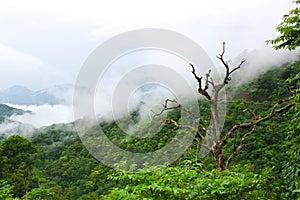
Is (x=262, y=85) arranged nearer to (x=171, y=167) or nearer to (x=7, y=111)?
(x=171, y=167)

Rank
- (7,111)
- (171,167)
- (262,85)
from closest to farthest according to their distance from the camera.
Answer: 1. (171,167)
2. (262,85)
3. (7,111)

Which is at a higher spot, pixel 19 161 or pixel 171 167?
pixel 19 161

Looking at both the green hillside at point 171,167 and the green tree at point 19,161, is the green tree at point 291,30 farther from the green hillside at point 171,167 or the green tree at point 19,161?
the green tree at point 19,161

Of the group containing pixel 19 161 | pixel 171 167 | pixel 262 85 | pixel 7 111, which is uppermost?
pixel 7 111

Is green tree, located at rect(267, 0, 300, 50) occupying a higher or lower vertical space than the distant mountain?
lower

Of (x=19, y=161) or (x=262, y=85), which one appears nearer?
(x=19, y=161)

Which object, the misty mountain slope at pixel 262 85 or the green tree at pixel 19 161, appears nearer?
the green tree at pixel 19 161

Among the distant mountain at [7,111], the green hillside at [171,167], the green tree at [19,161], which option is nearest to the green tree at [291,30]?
the green hillside at [171,167]

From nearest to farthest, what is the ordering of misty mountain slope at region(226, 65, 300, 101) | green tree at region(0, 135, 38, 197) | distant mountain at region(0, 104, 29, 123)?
green tree at region(0, 135, 38, 197) < misty mountain slope at region(226, 65, 300, 101) < distant mountain at region(0, 104, 29, 123)

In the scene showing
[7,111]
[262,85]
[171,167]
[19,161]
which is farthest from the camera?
[7,111]

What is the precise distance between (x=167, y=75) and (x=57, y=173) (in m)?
19.1

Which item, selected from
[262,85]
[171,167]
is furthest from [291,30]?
[262,85]

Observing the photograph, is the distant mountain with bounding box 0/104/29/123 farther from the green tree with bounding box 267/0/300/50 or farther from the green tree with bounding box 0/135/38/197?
the green tree with bounding box 267/0/300/50

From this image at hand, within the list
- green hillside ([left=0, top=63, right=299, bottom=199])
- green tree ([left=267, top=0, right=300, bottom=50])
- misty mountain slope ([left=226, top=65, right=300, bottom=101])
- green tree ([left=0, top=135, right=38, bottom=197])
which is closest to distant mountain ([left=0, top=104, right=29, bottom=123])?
green hillside ([left=0, top=63, right=299, bottom=199])
